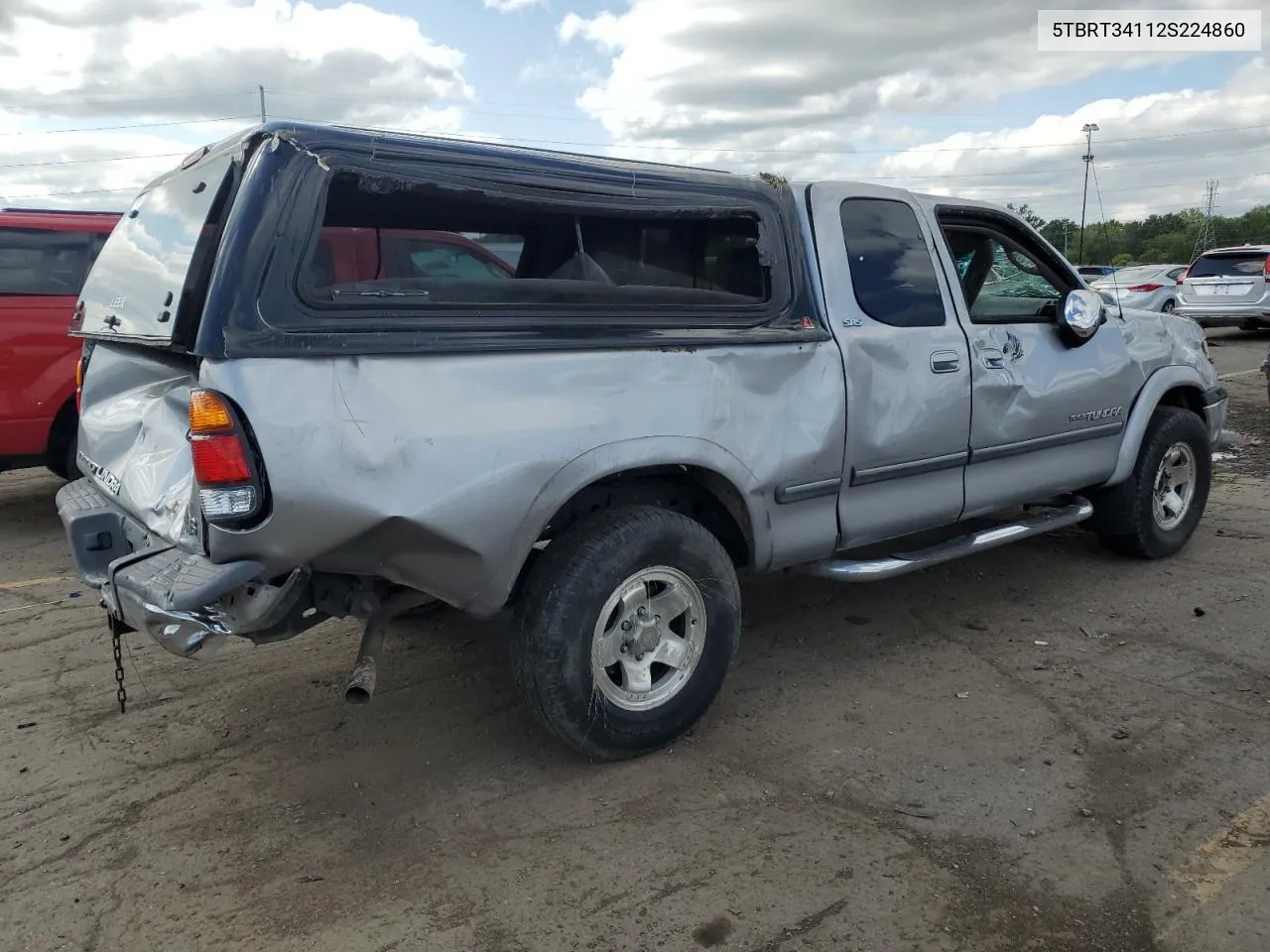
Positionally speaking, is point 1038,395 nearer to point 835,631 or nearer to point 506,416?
point 835,631

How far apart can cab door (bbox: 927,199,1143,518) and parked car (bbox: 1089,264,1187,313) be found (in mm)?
15332

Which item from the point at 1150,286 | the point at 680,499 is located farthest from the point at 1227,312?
the point at 680,499

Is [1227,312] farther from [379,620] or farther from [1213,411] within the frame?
→ [379,620]

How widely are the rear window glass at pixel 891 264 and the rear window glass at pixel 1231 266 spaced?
14.6 metres

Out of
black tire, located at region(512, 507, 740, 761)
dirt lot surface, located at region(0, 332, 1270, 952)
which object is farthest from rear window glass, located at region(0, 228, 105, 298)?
black tire, located at region(512, 507, 740, 761)

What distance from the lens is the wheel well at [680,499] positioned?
329 centimetres

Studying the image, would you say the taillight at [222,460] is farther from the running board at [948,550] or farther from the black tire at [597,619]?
the running board at [948,550]

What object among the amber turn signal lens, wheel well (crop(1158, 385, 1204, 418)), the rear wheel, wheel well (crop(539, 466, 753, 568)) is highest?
the amber turn signal lens

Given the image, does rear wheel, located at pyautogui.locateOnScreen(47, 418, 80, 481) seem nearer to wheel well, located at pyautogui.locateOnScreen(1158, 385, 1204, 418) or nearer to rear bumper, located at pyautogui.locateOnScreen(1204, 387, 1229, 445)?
wheel well, located at pyautogui.locateOnScreen(1158, 385, 1204, 418)

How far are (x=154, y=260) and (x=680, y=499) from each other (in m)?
1.96

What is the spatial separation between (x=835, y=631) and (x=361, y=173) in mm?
2918

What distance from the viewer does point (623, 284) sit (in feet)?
10.9

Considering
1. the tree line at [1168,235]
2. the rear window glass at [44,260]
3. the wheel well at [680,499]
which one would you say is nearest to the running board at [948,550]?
the wheel well at [680,499]

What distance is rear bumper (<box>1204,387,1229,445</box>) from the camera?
5.38m
